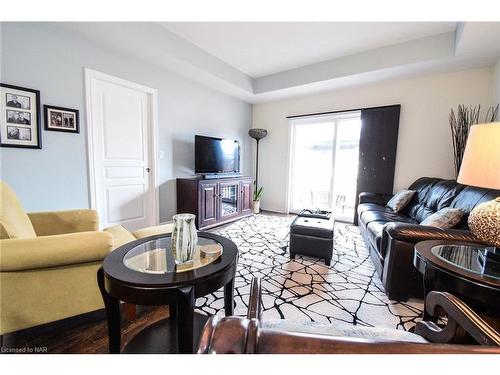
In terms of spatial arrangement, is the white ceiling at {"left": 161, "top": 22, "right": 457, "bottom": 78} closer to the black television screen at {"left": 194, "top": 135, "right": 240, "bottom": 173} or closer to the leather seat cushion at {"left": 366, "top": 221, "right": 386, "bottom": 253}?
the black television screen at {"left": 194, "top": 135, "right": 240, "bottom": 173}

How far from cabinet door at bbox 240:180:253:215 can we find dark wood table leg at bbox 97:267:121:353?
10.1 feet

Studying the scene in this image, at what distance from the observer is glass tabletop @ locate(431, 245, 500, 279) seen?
1.08m

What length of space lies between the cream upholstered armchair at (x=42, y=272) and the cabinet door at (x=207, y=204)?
2008 millimetres

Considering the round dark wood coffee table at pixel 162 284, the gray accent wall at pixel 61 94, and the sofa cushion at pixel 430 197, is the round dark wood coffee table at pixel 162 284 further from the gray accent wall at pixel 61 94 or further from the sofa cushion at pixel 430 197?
the sofa cushion at pixel 430 197

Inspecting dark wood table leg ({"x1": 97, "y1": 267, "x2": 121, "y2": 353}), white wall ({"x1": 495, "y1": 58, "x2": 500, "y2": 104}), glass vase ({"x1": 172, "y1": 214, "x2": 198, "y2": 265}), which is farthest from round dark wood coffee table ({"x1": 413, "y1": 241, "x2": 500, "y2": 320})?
white wall ({"x1": 495, "y1": 58, "x2": 500, "y2": 104})

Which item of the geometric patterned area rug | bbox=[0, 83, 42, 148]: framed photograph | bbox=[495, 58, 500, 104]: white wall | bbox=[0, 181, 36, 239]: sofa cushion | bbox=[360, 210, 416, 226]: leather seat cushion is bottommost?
the geometric patterned area rug

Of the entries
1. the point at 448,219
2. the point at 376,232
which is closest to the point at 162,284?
the point at 376,232

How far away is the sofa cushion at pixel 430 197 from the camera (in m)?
2.33

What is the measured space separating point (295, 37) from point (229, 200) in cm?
253

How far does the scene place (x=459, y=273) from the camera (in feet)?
3.44

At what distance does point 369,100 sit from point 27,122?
14.7ft

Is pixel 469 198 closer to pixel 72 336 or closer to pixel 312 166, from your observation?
pixel 312 166

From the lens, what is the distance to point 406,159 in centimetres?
349

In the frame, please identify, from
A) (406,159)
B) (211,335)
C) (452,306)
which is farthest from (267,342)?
(406,159)
